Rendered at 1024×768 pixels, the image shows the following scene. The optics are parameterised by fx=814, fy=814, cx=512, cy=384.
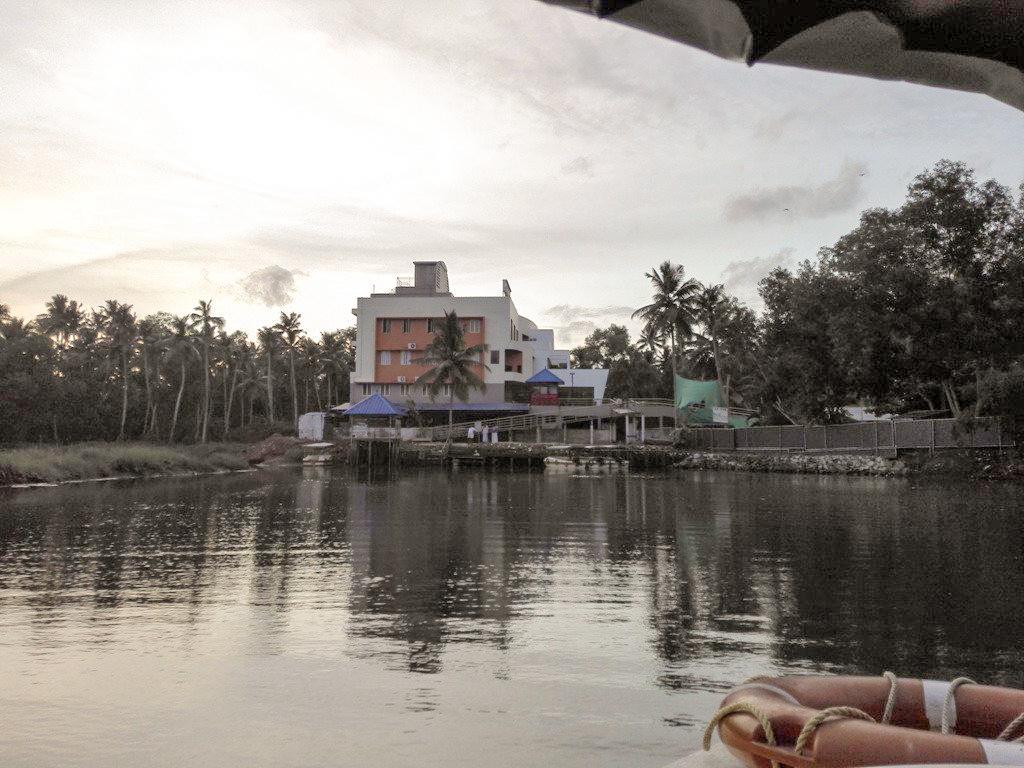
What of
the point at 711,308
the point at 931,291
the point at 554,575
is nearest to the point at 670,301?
the point at 711,308

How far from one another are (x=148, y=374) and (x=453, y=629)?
2550 inches

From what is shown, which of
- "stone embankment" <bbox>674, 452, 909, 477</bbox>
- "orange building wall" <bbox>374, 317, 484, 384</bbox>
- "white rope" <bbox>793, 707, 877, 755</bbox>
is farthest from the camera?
"orange building wall" <bbox>374, 317, 484, 384</bbox>

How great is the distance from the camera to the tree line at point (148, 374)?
54.7 metres

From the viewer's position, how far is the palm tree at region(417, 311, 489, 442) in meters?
56.1

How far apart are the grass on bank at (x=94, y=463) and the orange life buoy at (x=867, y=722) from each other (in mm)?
34090

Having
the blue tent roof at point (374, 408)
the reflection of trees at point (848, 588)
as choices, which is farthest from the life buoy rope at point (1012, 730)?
the blue tent roof at point (374, 408)

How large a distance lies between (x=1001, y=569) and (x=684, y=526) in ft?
23.4

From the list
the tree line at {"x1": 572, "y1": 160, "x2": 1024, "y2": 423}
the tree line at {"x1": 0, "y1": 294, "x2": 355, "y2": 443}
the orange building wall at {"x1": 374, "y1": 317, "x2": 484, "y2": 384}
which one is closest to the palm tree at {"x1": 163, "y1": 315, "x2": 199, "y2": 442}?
the tree line at {"x1": 0, "y1": 294, "x2": 355, "y2": 443}

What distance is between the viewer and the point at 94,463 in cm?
3600

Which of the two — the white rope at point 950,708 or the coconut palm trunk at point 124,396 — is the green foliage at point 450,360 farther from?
the white rope at point 950,708

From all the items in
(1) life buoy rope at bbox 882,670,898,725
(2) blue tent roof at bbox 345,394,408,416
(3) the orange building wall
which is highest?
(3) the orange building wall

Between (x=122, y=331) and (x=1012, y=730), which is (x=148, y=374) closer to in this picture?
(x=122, y=331)

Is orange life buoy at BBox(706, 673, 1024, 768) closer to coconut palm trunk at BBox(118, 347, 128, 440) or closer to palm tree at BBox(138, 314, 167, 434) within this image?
coconut palm trunk at BBox(118, 347, 128, 440)

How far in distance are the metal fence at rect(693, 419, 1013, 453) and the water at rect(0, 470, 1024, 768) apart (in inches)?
774
